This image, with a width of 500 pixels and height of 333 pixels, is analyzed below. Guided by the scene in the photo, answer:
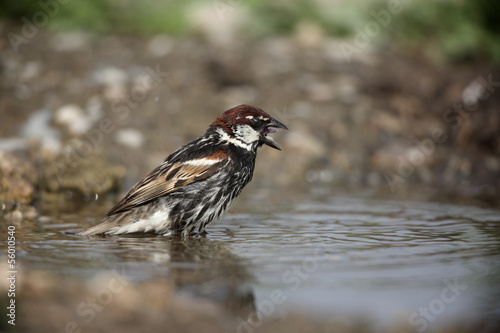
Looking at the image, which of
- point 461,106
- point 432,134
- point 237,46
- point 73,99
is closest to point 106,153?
point 73,99

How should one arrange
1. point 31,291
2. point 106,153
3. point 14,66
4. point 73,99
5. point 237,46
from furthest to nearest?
1. point 237,46
2. point 14,66
3. point 73,99
4. point 106,153
5. point 31,291

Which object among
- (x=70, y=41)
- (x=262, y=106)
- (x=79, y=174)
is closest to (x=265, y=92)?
(x=262, y=106)

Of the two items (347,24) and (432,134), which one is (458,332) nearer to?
(432,134)

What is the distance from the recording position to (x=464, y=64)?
439 inches

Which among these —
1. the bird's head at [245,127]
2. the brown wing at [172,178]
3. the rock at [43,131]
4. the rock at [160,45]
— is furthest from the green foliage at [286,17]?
the brown wing at [172,178]

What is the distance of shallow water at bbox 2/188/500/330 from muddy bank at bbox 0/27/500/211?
1804 millimetres

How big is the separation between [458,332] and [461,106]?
6.93 m

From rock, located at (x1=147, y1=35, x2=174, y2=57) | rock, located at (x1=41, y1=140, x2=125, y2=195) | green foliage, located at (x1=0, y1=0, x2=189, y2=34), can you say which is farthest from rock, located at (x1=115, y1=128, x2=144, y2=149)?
green foliage, located at (x1=0, y1=0, x2=189, y2=34)

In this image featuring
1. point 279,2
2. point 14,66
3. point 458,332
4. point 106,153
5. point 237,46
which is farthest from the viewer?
point 279,2

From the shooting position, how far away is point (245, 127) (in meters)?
6.16

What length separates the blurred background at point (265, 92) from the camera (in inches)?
319

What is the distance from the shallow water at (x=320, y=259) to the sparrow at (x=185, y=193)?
0.24 metres

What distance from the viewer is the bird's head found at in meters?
6.14

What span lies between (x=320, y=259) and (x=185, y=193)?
1.71 metres
